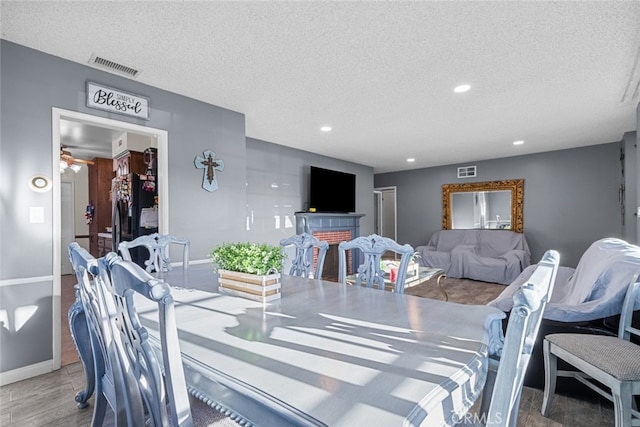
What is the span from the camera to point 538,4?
1780 millimetres

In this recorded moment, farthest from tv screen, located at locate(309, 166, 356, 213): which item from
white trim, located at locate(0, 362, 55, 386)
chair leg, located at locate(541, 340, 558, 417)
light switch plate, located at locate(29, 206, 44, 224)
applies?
chair leg, located at locate(541, 340, 558, 417)

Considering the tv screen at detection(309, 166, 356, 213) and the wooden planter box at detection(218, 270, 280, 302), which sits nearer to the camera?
the wooden planter box at detection(218, 270, 280, 302)

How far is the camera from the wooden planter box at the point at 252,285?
4.91 ft

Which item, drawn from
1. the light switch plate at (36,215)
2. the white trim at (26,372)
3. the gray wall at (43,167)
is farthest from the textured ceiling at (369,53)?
the white trim at (26,372)

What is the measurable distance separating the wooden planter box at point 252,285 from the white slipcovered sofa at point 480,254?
5.12 m

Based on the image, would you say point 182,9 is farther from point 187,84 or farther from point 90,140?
point 90,140

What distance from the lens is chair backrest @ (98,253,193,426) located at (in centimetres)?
74

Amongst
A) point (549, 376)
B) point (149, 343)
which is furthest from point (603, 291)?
point (149, 343)

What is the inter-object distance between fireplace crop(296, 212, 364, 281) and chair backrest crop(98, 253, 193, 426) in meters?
4.53

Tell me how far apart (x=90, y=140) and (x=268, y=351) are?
5.57 meters

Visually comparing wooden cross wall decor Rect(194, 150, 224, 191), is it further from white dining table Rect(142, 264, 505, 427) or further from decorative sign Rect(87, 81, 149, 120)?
white dining table Rect(142, 264, 505, 427)

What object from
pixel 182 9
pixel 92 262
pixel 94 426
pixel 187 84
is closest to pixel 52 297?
pixel 94 426

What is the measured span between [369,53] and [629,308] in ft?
7.42

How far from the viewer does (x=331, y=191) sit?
6.07m
